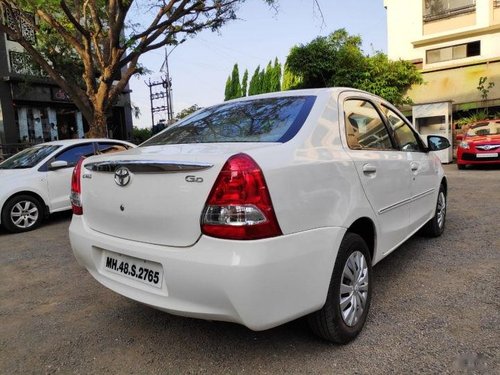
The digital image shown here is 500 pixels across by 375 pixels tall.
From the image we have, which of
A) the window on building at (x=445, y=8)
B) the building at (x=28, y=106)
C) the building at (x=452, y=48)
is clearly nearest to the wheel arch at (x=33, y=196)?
the building at (x=28, y=106)

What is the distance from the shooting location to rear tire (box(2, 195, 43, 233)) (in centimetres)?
638

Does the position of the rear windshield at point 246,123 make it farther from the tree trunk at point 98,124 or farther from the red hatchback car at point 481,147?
the red hatchback car at point 481,147

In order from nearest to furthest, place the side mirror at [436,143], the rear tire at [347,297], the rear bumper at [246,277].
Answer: the rear bumper at [246,277], the rear tire at [347,297], the side mirror at [436,143]

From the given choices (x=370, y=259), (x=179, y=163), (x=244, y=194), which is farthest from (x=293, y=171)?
(x=370, y=259)

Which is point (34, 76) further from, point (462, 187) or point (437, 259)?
point (437, 259)

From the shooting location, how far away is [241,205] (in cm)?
210

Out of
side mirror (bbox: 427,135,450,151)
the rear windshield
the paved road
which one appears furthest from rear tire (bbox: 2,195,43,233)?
side mirror (bbox: 427,135,450,151)

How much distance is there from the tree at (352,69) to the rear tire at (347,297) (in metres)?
18.3

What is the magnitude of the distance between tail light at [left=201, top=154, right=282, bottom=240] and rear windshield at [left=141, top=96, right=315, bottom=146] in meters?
0.43

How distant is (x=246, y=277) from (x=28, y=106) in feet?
56.9

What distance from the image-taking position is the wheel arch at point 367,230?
2.78 meters

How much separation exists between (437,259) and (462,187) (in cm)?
529

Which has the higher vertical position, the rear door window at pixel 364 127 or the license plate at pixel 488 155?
the rear door window at pixel 364 127

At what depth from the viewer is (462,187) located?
8.70 m
